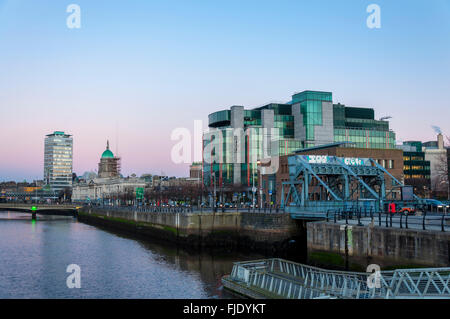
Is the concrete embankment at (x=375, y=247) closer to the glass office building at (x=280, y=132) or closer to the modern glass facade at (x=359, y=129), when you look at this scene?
the glass office building at (x=280, y=132)

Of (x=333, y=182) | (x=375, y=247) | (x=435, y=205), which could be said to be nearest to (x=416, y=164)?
(x=435, y=205)

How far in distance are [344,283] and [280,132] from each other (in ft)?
348

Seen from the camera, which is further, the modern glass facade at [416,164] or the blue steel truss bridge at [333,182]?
the modern glass facade at [416,164]

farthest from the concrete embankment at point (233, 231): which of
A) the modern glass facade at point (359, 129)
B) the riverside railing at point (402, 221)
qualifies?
the modern glass facade at point (359, 129)

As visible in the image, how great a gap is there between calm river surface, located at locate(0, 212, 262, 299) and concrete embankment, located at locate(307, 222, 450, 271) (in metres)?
8.51

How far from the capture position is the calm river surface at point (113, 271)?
1237 inches

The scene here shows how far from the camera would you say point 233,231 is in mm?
55656

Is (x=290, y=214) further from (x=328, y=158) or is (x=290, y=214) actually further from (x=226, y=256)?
(x=328, y=158)

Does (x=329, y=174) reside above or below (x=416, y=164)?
below

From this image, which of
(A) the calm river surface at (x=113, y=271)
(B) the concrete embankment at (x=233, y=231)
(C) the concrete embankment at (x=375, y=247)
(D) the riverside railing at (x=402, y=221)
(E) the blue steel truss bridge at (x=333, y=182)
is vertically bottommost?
(A) the calm river surface at (x=113, y=271)

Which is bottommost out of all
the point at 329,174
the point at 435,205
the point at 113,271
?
the point at 113,271

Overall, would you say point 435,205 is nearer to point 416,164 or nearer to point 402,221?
point 402,221

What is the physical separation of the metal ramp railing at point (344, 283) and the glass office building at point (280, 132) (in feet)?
301
